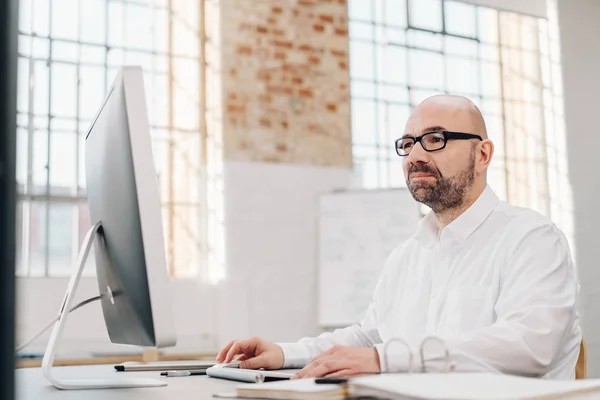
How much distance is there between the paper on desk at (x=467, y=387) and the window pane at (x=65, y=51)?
5.24 meters

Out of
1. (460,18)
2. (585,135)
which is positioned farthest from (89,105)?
(585,135)

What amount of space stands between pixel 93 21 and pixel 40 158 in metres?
1.18

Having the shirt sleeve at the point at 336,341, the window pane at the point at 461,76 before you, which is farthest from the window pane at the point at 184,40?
the shirt sleeve at the point at 336,341

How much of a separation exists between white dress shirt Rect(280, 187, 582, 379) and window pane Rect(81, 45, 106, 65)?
4068 mm

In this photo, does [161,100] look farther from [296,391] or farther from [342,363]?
[296,391]

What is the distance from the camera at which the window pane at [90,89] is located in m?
5.79

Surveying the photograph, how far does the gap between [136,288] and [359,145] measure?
5.48 m

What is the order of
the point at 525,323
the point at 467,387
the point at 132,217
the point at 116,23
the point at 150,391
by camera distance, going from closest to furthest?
the point at 467,387 < the point at 132,217 < the point at 150,391 < the point at 525,323 < the point at 116,23

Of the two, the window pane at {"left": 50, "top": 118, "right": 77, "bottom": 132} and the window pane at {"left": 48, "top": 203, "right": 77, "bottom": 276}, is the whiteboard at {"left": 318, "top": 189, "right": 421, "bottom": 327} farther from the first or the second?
the window pane at {"left": 50, "top": 118, "right": 77, "bottom": 132}

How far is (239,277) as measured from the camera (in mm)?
5863

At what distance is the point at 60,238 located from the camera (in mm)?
5594

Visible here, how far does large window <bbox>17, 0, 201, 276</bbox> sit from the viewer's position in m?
5.56

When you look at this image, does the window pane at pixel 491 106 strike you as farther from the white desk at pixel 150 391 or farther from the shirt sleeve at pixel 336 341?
the white desk at pixel 150 391

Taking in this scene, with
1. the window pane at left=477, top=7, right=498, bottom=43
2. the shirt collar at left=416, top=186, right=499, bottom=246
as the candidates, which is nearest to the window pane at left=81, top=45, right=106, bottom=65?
the window pane at left=477, top=7, right=498, bottom=43
